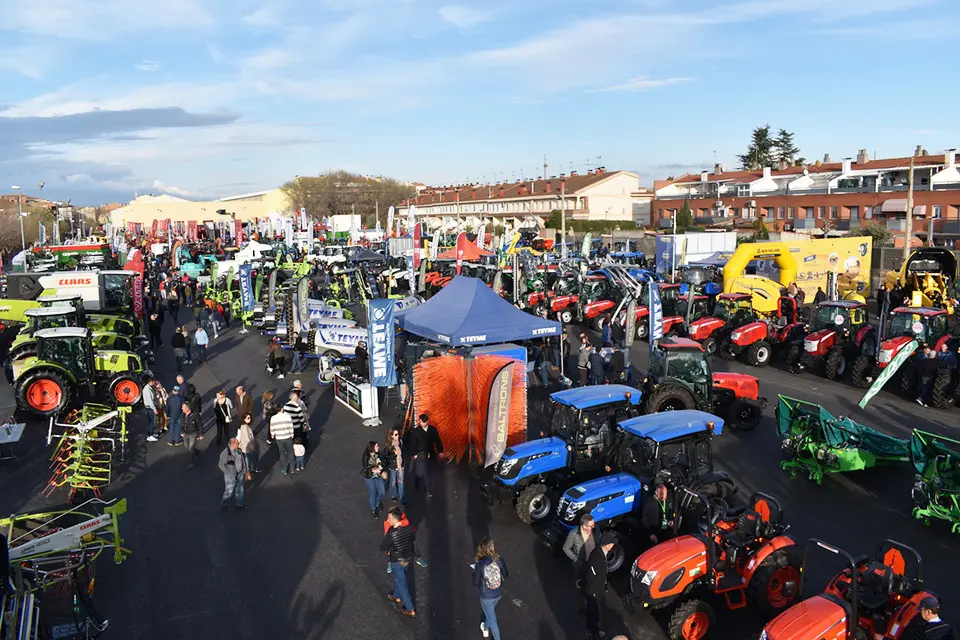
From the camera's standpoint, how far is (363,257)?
35.0 m

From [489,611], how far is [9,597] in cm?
409

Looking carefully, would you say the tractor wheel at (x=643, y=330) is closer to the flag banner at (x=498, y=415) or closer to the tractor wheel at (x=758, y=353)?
the tractor wheel at (x=758, y=353)

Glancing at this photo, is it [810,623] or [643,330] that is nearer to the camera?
[810,623]

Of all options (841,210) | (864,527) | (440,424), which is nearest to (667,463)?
(864,527)

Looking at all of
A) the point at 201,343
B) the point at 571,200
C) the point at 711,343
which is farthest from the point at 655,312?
the point at 571,200

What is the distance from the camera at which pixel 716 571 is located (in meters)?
6.74

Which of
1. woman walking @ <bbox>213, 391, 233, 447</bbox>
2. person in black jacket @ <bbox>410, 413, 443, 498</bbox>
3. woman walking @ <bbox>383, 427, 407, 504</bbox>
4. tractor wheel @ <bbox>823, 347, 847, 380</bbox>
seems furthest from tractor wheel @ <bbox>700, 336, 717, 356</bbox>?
woman walking @ <bbox>213, 391, 233, 447</bbox>

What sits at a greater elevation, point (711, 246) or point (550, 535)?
point (711, 246)

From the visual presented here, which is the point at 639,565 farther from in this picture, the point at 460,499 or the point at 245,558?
the point at 245,558

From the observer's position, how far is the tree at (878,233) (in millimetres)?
35691

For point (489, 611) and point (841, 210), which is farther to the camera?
point (841, 210)

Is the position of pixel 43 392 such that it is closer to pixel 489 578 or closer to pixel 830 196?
pixel 489 578

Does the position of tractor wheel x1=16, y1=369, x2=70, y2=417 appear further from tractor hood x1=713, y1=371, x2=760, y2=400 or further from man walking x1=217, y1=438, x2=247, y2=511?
tractor hood x1=713, y1=371, x2=760, y2=400

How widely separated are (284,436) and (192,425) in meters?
1.78
